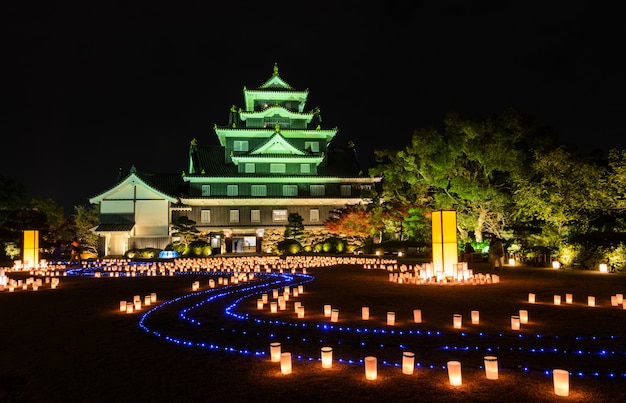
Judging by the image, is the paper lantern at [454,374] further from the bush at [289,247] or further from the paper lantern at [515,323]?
the bush at [289,247]

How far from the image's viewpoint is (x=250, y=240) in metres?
44.3

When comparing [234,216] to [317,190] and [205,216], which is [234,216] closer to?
[205,216]

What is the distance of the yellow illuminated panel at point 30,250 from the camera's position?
24844mm

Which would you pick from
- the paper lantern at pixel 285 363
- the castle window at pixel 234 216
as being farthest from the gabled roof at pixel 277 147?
the paper lantern at pixel 285 363

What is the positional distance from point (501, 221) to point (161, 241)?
93.0 feet

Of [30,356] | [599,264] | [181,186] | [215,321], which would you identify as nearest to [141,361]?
[30,356]

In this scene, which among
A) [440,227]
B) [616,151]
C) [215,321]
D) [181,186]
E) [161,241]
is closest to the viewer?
[215,321]

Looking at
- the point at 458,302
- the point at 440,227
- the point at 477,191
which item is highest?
the point at 477,191

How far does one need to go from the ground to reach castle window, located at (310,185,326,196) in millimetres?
32243

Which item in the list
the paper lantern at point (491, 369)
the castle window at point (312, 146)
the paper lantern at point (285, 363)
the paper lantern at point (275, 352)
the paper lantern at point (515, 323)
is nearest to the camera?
the paper lantern at point (491, 369)

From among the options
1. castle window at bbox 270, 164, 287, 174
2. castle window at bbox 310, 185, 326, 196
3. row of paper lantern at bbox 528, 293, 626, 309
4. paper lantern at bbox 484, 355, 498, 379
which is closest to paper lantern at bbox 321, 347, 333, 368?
paper lantern at bbox 484, 355, 498, 379

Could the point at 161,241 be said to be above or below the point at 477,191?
below

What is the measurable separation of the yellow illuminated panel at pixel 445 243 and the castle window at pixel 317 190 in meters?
28.1

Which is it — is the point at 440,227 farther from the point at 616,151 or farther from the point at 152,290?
the point at 616,151
